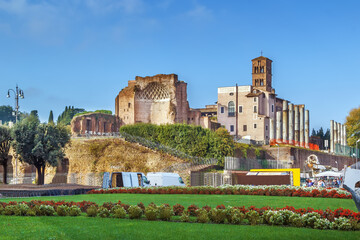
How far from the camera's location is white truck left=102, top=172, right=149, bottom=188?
33.9 m

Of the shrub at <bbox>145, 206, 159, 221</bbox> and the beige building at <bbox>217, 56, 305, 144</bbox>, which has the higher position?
the beige building at <bbox>217, 56, 305, 144</bbox>

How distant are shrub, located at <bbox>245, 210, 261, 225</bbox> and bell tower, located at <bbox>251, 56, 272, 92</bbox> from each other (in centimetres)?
7887

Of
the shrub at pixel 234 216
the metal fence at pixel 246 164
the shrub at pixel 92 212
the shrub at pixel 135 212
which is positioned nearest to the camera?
the shrub at pixel 234 216

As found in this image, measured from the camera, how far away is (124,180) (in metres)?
34.0

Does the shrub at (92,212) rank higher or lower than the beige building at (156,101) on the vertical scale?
lower

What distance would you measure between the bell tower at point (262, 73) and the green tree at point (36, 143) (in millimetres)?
56780

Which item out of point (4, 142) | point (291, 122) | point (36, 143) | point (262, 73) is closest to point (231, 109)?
point (291, 122)

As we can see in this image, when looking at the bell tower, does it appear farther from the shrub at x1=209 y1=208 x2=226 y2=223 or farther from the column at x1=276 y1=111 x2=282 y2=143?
the shrub at x1=209 y1=208 x2=226 y2=223

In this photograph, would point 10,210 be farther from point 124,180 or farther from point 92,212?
point 124,180

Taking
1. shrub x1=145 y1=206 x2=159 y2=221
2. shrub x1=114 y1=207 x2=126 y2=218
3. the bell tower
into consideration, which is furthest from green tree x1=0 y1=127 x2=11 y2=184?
the bell tower

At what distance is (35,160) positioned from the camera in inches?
1570

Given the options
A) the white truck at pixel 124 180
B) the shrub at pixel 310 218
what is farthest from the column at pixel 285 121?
the shrub at pixel 310 218

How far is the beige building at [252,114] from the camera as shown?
7588 cm

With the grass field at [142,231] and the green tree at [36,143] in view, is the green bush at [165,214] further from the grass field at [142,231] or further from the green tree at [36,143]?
the green tree at [36,143]
